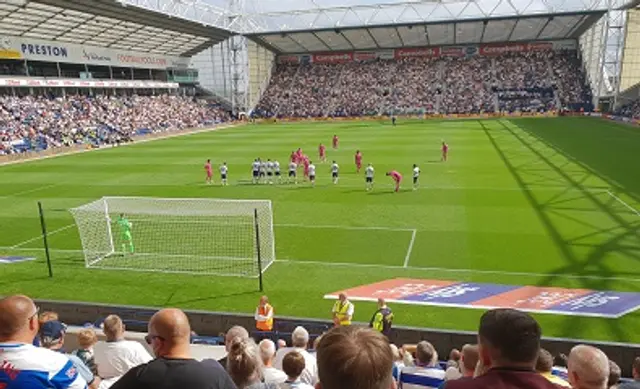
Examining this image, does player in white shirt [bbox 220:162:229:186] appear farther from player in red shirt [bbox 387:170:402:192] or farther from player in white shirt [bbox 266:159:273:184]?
player in red shirt [bbox 387:170:402:192]

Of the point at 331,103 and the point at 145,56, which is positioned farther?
the point at 331,103

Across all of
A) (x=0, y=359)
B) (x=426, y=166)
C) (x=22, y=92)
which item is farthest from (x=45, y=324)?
(x=22, y=92)

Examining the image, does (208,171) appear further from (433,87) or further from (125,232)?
Result: (433,87)

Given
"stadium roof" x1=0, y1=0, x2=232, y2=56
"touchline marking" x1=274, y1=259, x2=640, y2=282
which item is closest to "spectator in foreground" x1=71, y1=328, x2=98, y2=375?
"touchline marking" x1=274, y1=259, x2=640, y2=282

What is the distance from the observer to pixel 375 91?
77625 millimetres

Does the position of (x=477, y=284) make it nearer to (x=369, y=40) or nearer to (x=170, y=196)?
(x=170, y=196)

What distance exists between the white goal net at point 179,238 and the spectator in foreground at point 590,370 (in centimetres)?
1000

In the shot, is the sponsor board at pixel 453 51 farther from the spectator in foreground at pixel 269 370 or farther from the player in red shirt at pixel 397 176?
the spectator in foreground at pixel 269 370

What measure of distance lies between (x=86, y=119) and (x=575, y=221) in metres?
51.6

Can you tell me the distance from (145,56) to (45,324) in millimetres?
69480

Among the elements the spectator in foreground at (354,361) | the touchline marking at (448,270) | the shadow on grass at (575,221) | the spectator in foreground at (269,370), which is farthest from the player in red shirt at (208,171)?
the spectator in foreground at (354,361)

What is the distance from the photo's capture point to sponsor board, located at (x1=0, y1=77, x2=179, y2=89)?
4894 centimetres

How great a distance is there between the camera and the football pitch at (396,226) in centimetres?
1262

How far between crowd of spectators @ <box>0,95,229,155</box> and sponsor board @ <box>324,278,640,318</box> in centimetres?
3840
